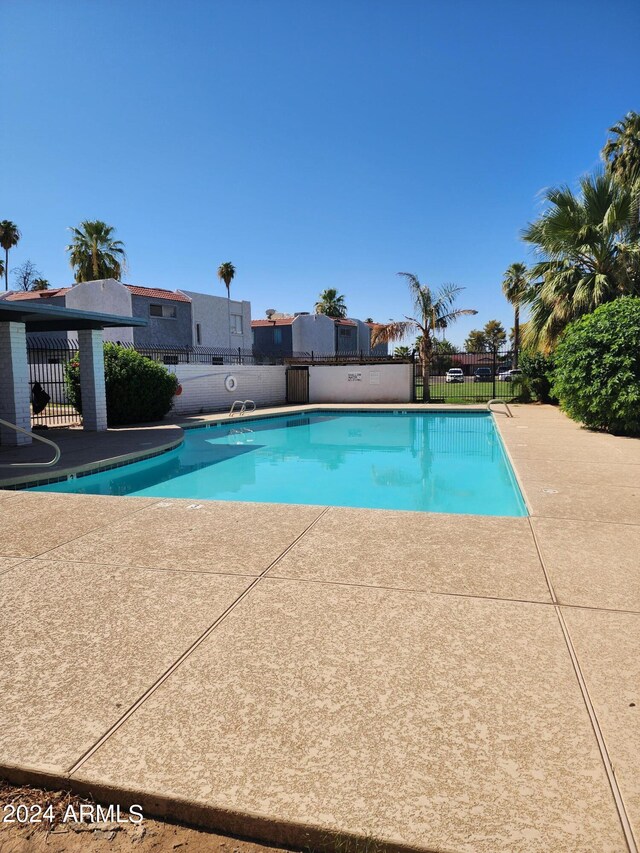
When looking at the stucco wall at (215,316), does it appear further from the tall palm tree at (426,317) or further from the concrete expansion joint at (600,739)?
the concrete expansion joint at (600,739)

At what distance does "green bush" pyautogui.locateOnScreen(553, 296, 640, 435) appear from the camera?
11039 mm

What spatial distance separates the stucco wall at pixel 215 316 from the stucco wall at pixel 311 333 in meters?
6.82

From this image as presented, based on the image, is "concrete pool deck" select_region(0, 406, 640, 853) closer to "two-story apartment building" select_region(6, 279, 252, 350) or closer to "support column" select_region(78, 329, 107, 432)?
"support column" select_region(78, 329, 107, 432)

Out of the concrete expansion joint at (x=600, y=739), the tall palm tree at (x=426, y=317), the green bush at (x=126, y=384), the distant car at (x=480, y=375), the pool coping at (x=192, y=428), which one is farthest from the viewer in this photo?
the distant car at (x=480, y=375)

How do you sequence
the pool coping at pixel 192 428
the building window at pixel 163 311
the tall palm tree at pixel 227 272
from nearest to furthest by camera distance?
the pool coping at pixel 192 428 → the building window at pixel 163 311 → the tall palm tree at pixel 227 272

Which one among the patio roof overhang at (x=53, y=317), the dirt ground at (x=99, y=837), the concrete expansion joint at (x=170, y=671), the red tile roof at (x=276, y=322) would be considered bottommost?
the dirt ground at (x=99, y=837)

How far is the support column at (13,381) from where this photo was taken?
34.8ft

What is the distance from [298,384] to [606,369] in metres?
14.9

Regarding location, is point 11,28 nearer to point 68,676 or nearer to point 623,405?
point 68,676

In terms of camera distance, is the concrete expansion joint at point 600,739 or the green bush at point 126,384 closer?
the concrete expansion joint at point 600,739

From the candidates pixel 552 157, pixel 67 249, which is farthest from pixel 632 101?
pixel 67 249

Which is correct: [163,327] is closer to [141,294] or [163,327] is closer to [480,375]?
[141,294]

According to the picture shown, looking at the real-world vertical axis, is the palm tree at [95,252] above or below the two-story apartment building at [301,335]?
above

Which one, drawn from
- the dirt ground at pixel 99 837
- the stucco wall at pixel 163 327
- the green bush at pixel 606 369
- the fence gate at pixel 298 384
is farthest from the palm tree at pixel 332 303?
the dirt ground at pixel 99 837
